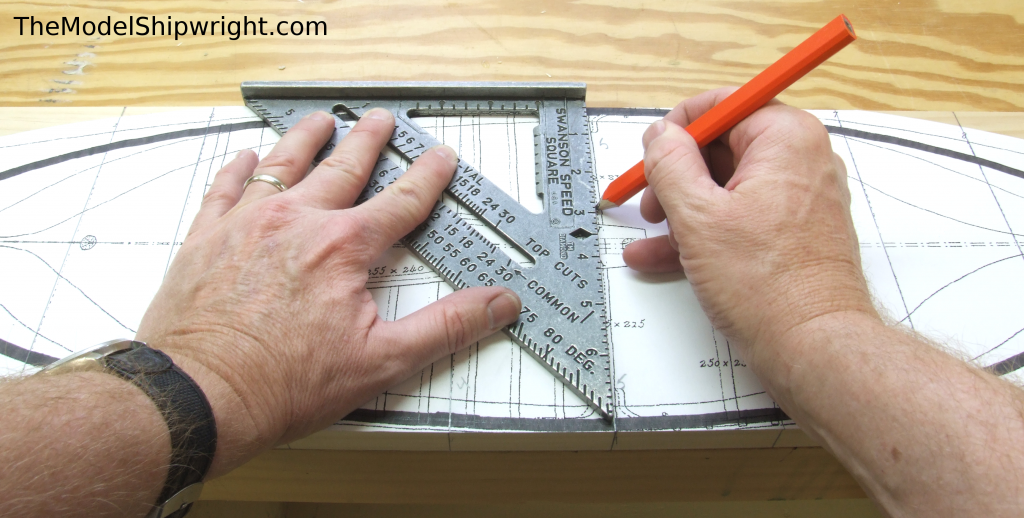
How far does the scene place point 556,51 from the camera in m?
1.88

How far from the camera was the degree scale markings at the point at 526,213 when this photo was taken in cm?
123

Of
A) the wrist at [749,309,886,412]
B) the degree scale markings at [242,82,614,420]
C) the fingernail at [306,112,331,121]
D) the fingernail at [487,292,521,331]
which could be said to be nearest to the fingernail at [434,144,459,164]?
the degree scale markings at [242,82,614,420]

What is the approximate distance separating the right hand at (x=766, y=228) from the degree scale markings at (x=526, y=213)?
0.88ft

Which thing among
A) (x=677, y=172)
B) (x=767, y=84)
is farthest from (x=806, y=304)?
(x=767, y=84)

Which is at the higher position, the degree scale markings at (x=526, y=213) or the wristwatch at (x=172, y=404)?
the degree scale markings at (x=526, y=213)

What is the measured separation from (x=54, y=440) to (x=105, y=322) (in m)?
0.54

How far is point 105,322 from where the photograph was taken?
1284 millimetres

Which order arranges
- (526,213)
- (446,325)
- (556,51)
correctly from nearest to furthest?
(446,325) < (526,213) < (556,51)

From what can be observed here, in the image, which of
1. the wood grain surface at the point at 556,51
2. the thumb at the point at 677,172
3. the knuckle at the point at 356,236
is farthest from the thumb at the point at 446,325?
the wood grain surface at the point at 556,51

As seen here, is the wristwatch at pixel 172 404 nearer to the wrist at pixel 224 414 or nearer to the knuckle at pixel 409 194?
the wrist at pixel 224 414

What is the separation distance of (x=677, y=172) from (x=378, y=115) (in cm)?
80

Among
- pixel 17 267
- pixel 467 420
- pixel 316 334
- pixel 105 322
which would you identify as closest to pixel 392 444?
pixel 467 420

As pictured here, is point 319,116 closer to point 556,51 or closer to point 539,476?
point 556,51

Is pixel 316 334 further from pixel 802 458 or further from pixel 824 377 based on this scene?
pixel 802 458
